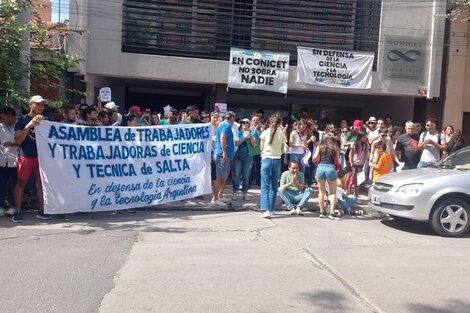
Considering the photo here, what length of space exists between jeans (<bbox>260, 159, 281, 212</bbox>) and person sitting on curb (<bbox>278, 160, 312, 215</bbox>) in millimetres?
298

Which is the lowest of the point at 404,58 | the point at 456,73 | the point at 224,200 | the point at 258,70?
the point at 224,200

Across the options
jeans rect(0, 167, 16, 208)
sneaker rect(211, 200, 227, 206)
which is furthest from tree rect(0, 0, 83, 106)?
sneaker rect(211, 200, 227, 206)

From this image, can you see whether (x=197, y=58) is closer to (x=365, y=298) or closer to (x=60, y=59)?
(x=60, y=59)

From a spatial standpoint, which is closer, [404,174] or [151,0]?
[404,174]

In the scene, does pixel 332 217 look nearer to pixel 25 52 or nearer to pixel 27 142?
pixel 27 142

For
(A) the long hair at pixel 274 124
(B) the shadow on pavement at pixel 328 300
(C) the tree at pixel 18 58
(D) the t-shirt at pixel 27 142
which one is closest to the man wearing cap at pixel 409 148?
(A) the long hair at pixel 274 124

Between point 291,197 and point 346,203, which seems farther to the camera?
point 346,203

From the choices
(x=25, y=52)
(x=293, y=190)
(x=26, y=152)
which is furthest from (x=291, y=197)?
(x=25, y=52)

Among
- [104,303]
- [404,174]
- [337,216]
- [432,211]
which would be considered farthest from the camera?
[337,216]

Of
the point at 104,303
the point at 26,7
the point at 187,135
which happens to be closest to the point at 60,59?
the point at 26,7

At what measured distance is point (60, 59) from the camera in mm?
9938

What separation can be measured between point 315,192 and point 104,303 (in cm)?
801

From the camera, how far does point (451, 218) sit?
832 cm

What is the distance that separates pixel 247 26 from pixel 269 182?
9.07 meters
